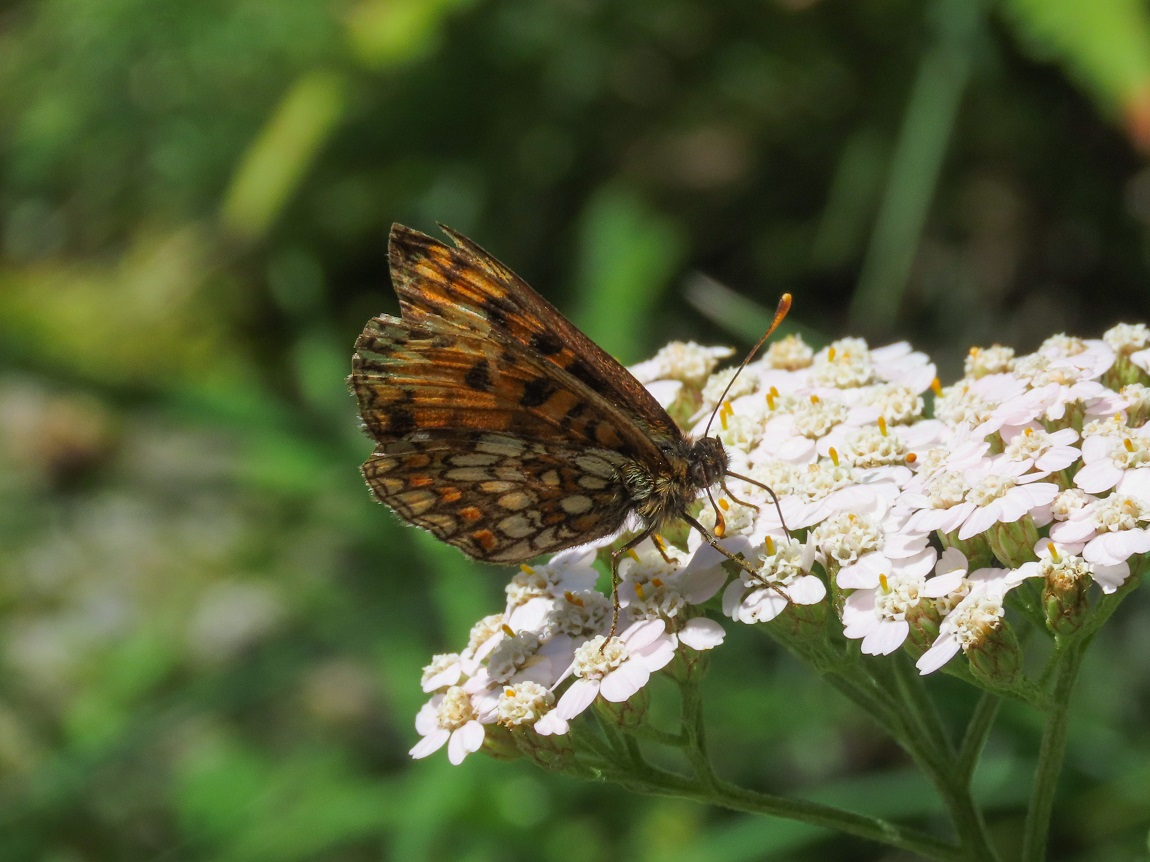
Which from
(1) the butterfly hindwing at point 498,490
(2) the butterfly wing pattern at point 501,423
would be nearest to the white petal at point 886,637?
(2) the butterfly wing pattern at point 501,423

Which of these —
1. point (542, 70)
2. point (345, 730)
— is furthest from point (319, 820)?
point (542, 70)

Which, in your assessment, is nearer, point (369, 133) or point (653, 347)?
point (653, 347)

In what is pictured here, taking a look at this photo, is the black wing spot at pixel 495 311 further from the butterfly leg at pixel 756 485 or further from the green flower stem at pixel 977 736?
the green flower stem at pixel 977 736

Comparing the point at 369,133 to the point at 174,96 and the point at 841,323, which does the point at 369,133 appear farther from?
the point at 841,323

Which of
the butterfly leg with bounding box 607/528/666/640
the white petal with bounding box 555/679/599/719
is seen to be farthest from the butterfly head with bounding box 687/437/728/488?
the white petal with bounding box 555/679/599/719

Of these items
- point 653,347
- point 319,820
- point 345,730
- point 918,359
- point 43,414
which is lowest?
point 319,820

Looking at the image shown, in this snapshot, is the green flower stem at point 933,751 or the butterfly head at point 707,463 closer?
the green flower stem at point 933,751

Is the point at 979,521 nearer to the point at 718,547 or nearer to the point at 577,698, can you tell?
the point at 718,547
